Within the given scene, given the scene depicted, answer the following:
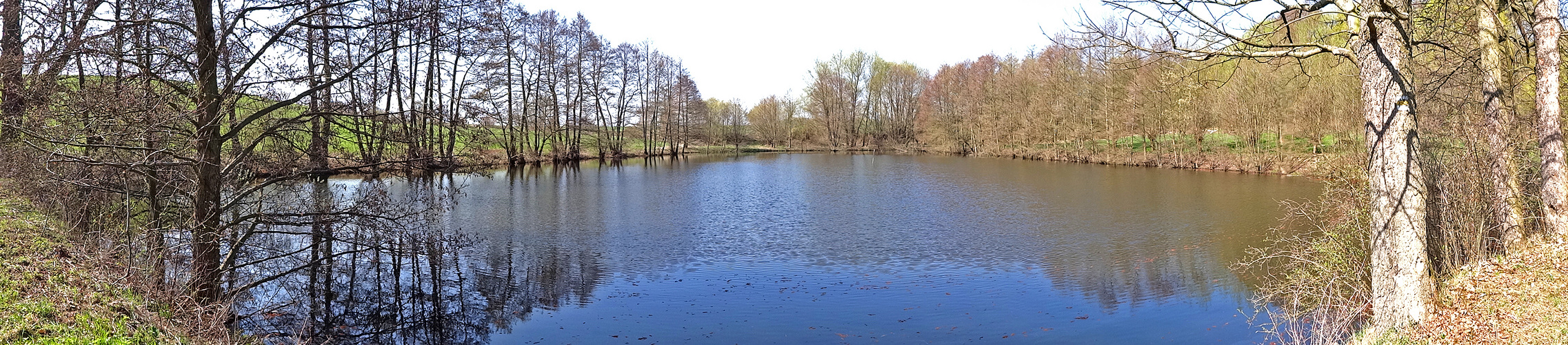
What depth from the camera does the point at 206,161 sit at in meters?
6.19

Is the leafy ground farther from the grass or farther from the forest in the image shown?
the grass

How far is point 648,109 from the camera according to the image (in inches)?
1797

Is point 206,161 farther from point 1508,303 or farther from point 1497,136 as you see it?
point 1497,136

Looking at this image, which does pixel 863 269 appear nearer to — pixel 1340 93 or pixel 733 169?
pixel 1340 93

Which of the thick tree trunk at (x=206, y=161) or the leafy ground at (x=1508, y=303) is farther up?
the thick tree trunk at (x=206, y=161)

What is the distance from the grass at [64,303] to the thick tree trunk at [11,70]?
145 centimetres

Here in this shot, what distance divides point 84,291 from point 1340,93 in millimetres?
22941

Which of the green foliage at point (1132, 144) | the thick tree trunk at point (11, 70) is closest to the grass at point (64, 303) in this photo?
the thick tree trunk at point (11, 70)

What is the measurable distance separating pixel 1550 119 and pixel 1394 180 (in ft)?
4.09

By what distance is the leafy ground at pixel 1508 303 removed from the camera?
4965 millimetres

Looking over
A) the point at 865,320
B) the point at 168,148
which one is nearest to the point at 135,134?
the point at 168,148

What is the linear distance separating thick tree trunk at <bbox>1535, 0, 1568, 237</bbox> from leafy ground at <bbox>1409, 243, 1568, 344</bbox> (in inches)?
12.0

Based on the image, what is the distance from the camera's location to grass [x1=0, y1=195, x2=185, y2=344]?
171 inches

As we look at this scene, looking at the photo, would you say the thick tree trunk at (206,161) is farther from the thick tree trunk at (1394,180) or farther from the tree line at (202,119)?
the thick tree trunk at (1394,180)
